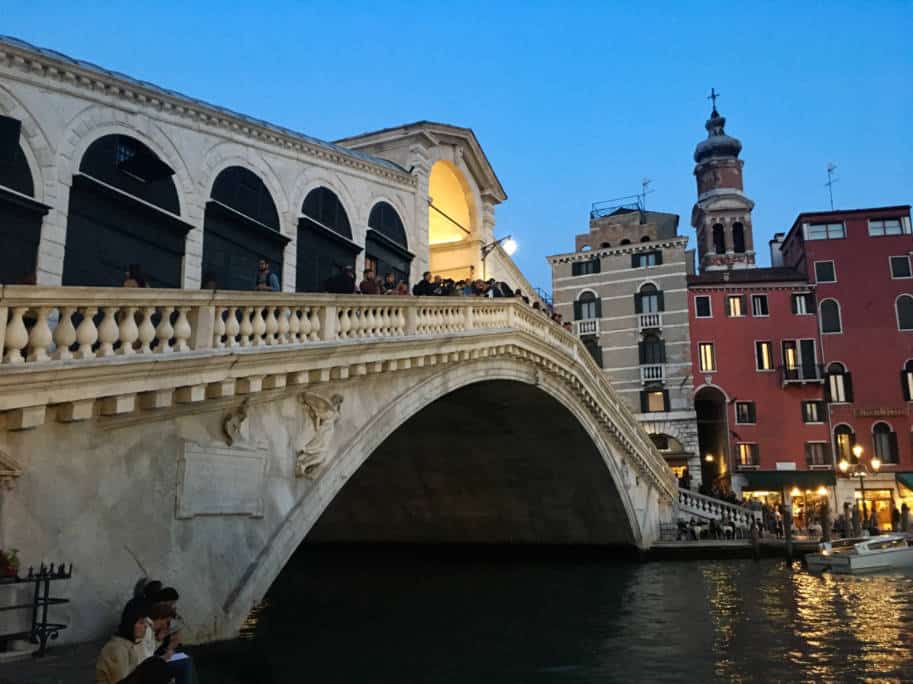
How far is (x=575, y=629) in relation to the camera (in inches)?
489

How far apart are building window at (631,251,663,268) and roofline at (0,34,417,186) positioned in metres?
22.2

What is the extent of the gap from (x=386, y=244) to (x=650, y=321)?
2089 centimetres

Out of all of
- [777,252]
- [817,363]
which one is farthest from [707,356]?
[777,252]

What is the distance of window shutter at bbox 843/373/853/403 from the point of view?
32.2m

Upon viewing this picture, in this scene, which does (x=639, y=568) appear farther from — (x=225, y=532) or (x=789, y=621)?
(x=225, y=532)

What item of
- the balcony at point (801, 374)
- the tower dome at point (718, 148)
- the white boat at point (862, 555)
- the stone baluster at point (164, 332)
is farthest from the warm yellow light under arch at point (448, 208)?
the tower dome at point (718, 148)

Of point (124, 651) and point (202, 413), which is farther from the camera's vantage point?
point (202, 413)

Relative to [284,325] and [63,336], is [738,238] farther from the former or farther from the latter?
[63,336]

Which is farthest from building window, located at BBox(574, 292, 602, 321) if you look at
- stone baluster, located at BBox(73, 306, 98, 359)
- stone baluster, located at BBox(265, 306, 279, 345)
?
stone baluster, located at BBox(73, 306, 98, 359)

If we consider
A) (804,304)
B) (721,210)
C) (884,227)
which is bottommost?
(804,304)

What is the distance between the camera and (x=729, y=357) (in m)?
33.5

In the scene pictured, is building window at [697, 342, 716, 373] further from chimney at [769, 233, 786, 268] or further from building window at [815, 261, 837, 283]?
chimney at [769, 233, 786, 268]

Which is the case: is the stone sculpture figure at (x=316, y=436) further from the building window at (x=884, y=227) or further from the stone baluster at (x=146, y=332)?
the building window at (x=884, y=227)

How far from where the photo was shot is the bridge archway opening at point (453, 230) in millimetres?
20781
